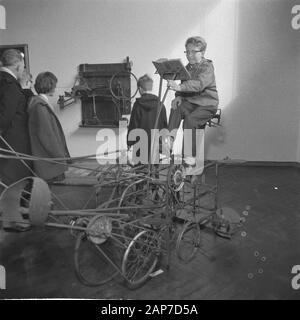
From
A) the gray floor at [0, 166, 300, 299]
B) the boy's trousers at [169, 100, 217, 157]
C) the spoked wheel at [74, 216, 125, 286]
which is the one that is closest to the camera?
the spoked wheel at [74, 216, 125, 286]

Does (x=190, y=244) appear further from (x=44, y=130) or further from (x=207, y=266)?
(x=44, y=130)

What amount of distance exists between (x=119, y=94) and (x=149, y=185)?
2510 millimetres

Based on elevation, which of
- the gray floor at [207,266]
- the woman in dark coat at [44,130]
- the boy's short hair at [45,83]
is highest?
the boy's short hair at [45,83]

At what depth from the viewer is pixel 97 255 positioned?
7.61 ft

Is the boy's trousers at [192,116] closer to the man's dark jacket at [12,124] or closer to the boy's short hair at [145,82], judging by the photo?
the boy's short hair at [145,82]

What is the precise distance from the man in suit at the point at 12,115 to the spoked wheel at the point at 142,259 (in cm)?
105

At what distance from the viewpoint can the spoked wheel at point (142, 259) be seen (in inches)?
76.7

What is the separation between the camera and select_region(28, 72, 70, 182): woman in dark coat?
2432 mm

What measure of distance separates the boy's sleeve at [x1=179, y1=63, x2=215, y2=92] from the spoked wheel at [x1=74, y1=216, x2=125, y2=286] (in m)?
1.20

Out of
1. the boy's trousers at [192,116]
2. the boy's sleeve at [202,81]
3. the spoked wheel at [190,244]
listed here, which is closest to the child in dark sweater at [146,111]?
the boy's trousers at [192,116]

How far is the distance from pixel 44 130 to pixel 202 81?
1.27m

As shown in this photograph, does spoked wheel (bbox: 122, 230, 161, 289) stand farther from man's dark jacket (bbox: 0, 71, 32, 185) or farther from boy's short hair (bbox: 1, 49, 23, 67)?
boy's short hair (bbox: 1, 49, 23, 67)

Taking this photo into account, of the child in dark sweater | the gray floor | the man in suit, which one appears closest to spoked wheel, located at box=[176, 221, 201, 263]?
the gray floor

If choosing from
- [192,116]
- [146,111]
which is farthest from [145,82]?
[192,116]
